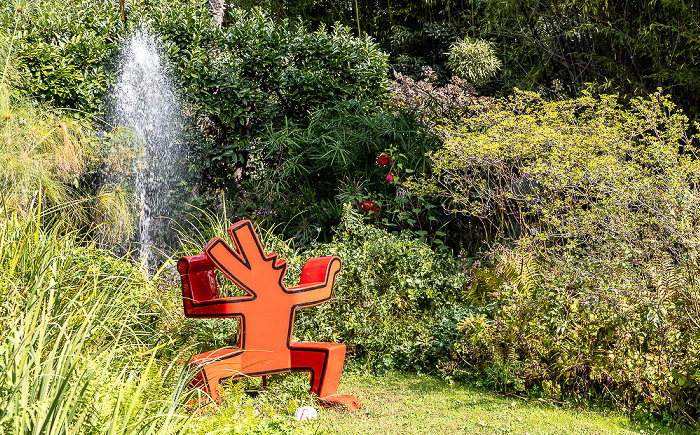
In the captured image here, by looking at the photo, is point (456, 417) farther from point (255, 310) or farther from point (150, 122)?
point (150, 122)

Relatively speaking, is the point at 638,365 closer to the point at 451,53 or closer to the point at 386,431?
the point at 386,431

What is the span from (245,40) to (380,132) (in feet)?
6.66

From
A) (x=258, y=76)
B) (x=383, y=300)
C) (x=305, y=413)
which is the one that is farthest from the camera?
(x=258, y=76)

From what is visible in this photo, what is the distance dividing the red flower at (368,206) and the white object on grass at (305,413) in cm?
267

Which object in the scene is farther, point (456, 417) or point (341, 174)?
point (341, 174)

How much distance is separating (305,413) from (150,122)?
15.3 feet

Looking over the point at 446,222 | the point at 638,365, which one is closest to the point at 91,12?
the point at 446,222

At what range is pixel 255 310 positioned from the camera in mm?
3457

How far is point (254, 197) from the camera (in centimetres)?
639

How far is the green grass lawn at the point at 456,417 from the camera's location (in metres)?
3.19

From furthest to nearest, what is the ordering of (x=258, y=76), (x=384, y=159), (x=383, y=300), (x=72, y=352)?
(x=258, y=76) → (x=384, y=159) → (x=383, y=300) → (x=72, y=352)

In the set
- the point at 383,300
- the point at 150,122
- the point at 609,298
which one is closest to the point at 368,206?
the point at 383,300

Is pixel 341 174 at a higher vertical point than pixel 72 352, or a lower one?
lower

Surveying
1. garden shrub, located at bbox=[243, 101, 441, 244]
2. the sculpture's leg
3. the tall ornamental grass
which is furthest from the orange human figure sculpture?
garden shrub, located at bbox=[243, 101, 441, 244]
